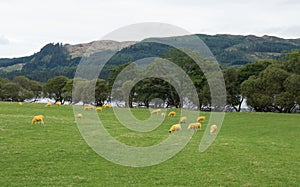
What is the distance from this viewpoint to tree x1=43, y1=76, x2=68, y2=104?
102 metres

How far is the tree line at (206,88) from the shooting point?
6047 centimetres

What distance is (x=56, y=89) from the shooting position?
334ft

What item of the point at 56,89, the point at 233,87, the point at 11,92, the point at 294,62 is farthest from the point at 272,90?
the point at 11,92

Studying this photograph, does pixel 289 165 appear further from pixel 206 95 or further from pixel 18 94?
pixel 18 94

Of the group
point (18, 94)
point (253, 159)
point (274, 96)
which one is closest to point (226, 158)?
point (253, 159)

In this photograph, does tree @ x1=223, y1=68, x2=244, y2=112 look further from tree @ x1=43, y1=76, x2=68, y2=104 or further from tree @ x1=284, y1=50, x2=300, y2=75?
tree @ x1=43, y1=76, x2=68, y2=104

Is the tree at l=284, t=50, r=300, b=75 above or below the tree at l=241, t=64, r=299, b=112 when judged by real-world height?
above

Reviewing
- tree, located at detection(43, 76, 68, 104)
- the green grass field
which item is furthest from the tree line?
the green grass field

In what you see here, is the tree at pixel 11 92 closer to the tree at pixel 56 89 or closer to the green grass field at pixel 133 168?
the tree at pixel 56 89

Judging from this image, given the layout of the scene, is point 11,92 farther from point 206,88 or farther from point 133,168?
point 133,168

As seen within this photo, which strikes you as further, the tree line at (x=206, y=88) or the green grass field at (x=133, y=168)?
the tree line at (x=206, y=88)

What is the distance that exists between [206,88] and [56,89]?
4894 centimetres

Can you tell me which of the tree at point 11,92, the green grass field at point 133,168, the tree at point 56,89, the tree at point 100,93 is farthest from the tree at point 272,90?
the tree at point 11,92

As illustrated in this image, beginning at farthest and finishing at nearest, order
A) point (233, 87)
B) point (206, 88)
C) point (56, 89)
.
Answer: point (56, 89), point (233, 87), point (206, 88)
